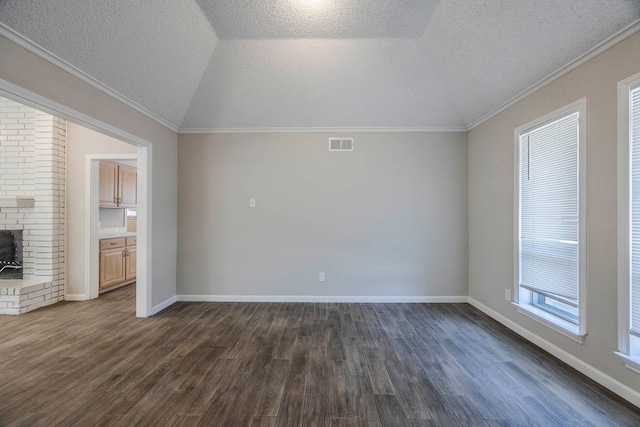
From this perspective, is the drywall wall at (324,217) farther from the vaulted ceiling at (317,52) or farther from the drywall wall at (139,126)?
the vaulted ceiling at (317,52)

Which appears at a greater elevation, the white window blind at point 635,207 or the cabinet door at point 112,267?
the white window blind at point 635,207

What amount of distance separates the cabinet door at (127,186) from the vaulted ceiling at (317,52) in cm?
195

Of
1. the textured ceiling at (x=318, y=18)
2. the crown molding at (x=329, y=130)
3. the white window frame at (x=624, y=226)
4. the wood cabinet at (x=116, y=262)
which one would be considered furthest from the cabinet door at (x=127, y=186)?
the white window frame at (x=624, y=226)

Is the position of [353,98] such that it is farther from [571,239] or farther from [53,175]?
[53,175]

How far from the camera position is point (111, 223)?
209 inches

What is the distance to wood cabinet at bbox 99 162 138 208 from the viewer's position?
4.51 m

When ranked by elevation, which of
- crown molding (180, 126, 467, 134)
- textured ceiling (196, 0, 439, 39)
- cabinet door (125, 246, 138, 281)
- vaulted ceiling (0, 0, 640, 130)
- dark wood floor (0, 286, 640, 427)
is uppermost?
textured ceiling (196, 0, 439, 39)

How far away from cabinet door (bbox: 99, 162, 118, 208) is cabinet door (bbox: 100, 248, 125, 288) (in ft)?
2.72

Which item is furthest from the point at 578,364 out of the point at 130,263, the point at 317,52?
the point at 130,263

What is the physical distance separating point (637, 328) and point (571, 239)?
76 cm

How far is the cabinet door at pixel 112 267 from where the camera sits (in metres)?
4.30

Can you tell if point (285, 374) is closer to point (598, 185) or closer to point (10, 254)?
point (598, 185)

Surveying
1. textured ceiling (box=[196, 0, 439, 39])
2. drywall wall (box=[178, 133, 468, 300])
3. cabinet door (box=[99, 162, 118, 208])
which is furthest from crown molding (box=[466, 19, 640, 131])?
cabinet door (box=[99, 162, 118, 208])

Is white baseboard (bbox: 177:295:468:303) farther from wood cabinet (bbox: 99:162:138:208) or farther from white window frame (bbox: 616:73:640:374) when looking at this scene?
wood cabinet (bbox: 99:162:138:208)
